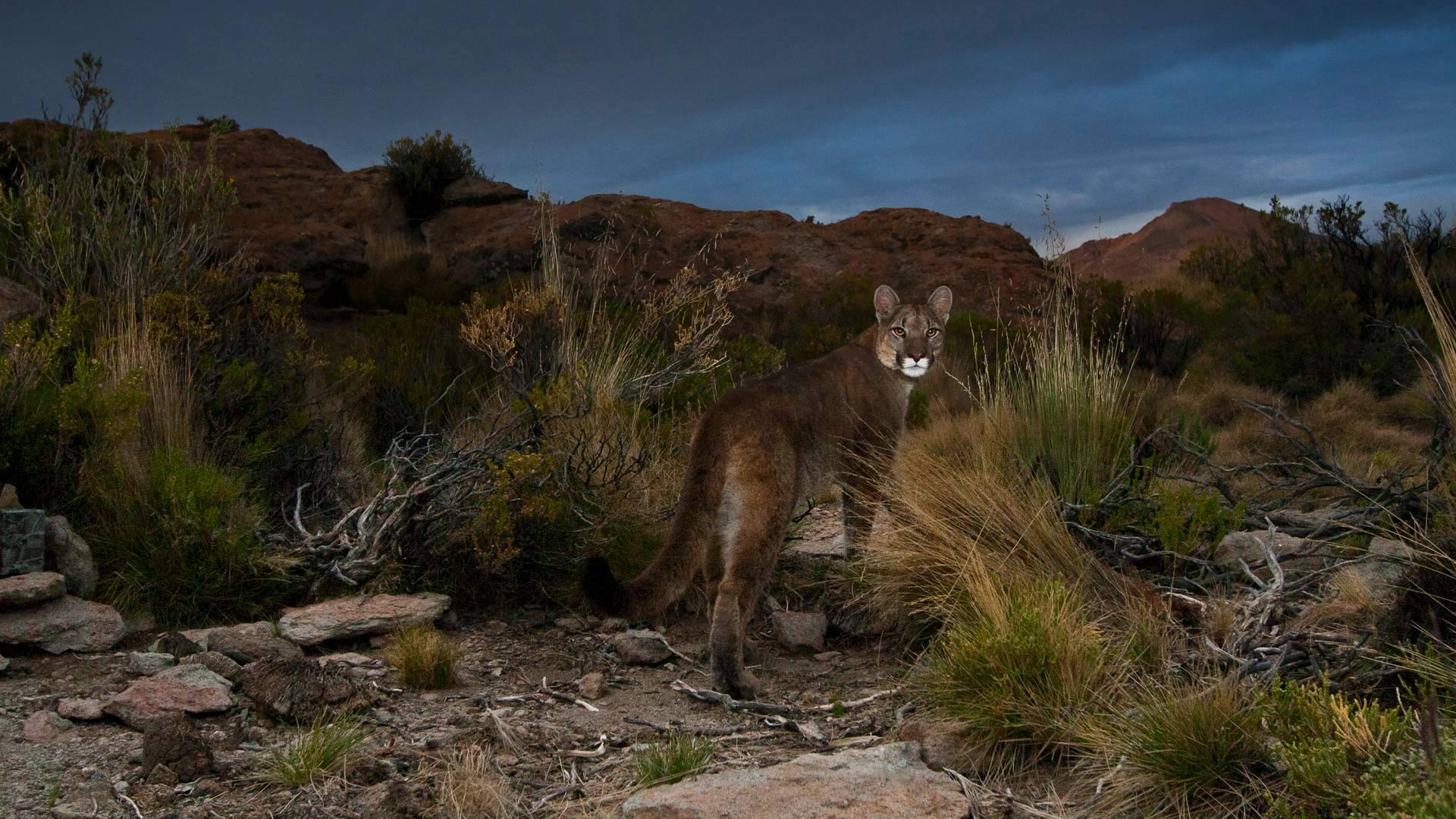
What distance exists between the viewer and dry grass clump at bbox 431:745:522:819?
12.9 feet

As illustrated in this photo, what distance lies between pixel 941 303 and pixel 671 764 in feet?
15.1

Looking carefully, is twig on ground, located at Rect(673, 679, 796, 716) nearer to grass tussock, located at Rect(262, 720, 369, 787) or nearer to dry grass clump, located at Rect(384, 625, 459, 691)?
dry grass clump, located at Rect(384, 625, 459, 691)

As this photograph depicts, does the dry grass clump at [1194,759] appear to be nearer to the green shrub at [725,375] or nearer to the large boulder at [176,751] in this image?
the large boulder at [176,751]

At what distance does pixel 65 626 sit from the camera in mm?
5492

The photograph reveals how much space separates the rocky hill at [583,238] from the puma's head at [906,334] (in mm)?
7414

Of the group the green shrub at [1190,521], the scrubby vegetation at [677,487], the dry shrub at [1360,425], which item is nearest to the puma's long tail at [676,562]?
the scrubby vegetation at [677,487]

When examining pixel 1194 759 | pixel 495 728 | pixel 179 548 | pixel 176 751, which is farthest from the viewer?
pixel 179 548

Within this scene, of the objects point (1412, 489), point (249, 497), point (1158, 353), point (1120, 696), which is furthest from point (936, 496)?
point (1158, 353)

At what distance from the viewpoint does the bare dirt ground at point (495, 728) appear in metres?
4.03

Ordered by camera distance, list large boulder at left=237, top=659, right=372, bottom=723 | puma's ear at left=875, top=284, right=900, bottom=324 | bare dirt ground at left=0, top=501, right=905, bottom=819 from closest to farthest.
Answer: bare dirt ground at left=0, top=501, right=905, bottom=819, large boulder at left=237, top=659, right=372, bottom=723, puma's ear at left=875, top=284, right=900, bottom=324

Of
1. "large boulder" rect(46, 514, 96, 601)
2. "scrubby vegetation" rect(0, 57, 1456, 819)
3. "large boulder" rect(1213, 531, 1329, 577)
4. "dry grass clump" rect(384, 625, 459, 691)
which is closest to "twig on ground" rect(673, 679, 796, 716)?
"scrubby vegetation" rect(0, 57, 1456, 819)

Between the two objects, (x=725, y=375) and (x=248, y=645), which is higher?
(x=725, y=375)

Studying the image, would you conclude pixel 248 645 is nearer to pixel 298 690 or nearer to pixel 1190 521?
pixel 298 690

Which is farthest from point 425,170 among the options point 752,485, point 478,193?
point 752,485
